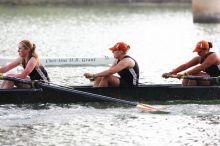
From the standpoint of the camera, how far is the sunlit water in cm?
1712

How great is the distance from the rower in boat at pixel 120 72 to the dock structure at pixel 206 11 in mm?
28480

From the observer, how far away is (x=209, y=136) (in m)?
17.2

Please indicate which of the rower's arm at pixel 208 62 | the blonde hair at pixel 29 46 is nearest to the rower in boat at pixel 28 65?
the blonde hair at pixel 29 46

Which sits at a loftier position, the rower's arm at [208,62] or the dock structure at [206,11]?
the dock structure at [206,11]

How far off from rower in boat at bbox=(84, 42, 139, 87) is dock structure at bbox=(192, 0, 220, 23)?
2848 centimetres

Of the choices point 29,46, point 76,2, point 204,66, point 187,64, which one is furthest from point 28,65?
point 76,2

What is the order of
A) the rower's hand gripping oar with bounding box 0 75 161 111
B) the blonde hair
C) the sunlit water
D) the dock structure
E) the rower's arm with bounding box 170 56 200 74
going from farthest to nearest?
the dock structure → the rower's arm with bounding box 170 56 200 74 → the blonde hair → the rower's hand gripping oar with bounding box 0 75 161 111 → the sunlit water

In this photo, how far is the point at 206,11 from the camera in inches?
1919

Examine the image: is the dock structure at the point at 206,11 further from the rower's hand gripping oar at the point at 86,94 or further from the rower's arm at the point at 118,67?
the rower's hand gripping oar at the point at 86,94

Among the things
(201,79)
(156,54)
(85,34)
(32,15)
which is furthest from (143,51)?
(32,15)

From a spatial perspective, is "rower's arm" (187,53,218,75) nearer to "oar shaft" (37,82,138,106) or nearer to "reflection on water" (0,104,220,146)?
"reflection on water" (0,104,220,146)

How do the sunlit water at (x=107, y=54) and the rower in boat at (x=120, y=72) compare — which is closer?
the sunlit water at (x=107, y=54)

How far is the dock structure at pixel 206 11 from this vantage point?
47844mm

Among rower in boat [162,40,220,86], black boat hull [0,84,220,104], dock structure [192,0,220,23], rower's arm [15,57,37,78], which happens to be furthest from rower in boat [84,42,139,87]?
dock structure [192,0,220,23]
